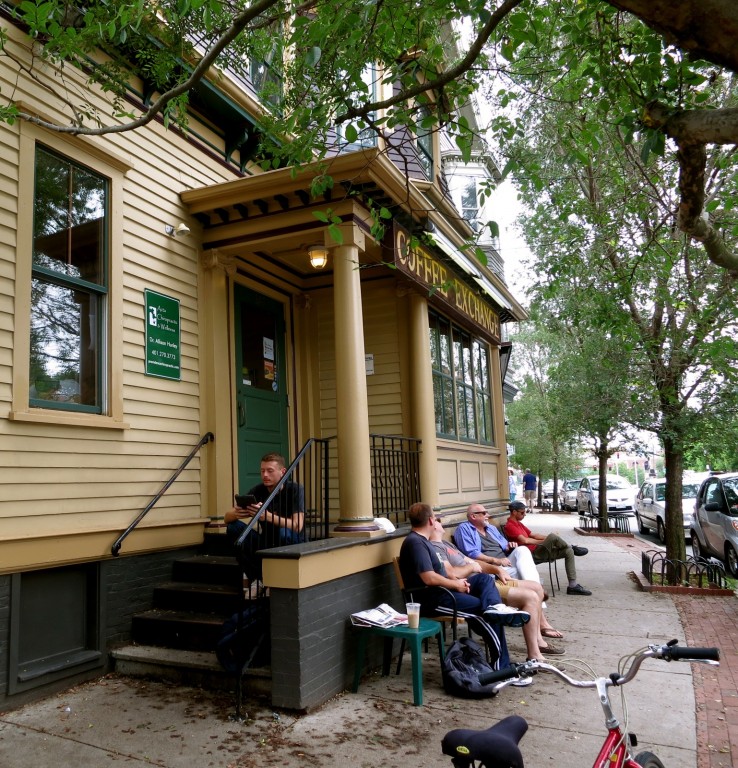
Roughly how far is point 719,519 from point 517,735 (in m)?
10.5

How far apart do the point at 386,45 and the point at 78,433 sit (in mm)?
4173

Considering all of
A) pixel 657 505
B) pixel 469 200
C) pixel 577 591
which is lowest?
pixel 577 591

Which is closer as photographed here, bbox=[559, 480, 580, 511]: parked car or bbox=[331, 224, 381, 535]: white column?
bbox=[331, 224, 381, 535]: white column

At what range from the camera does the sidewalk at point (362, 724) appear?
3.82 m

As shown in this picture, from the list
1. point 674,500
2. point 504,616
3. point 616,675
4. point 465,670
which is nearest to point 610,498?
point 674,500

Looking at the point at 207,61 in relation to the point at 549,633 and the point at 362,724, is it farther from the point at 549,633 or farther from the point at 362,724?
the point at 549,633

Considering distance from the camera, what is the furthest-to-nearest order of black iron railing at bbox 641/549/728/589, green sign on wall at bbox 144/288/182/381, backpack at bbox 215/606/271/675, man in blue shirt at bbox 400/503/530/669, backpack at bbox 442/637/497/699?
black iron railing at bbox 641/549/728/589
green sign on wall at bbox 144/288/182/381
man in blue shirt at bbox 400/503/530/669
backpack at bbox 442/637/497/699
backpack at bbox 215/606/271/675

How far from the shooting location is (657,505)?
56.7 feet

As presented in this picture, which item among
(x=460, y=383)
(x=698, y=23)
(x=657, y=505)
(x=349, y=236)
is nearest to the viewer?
(x=698, y=23)

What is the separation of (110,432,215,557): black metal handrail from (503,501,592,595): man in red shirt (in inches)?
170

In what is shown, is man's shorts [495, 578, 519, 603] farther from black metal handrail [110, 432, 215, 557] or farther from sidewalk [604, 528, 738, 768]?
black metal handrail [110, 432, 215, 557]

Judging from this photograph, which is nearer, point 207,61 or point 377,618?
point 207,61

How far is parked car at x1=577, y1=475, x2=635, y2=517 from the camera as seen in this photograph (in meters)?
24.5

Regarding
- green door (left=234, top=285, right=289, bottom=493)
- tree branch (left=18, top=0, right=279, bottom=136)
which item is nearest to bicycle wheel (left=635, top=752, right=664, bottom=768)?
tree branch (left=18, top=0, right=279, bottom=136)
